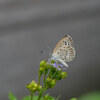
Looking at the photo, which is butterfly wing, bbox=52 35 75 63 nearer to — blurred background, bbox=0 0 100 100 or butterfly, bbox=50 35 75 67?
butterfly, bbox=50 35 75 67

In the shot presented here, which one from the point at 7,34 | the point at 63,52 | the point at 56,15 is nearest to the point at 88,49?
the point at 56,15

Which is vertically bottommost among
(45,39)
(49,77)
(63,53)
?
(49,77)

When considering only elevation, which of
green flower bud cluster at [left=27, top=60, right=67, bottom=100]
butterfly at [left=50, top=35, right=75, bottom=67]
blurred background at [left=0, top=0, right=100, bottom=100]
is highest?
blurred background at [left=0, top=0, right=100, bottom=100]

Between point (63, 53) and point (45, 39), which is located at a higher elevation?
point (45, 39)

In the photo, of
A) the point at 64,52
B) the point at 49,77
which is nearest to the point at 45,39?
the point at 64,52

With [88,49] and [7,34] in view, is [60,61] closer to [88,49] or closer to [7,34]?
[7,34]

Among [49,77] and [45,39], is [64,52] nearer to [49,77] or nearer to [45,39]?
[49,77]

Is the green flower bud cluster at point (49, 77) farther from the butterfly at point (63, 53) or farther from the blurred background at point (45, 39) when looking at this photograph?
the blurred background at point (45, 39)

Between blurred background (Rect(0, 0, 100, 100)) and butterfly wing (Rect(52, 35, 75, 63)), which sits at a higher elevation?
blurred background (Rect(0, 0, 100, 100))

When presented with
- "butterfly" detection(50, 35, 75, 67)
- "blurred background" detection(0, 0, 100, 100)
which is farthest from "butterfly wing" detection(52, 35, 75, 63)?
"blurred background" detection(0, 0, 100, 100)
